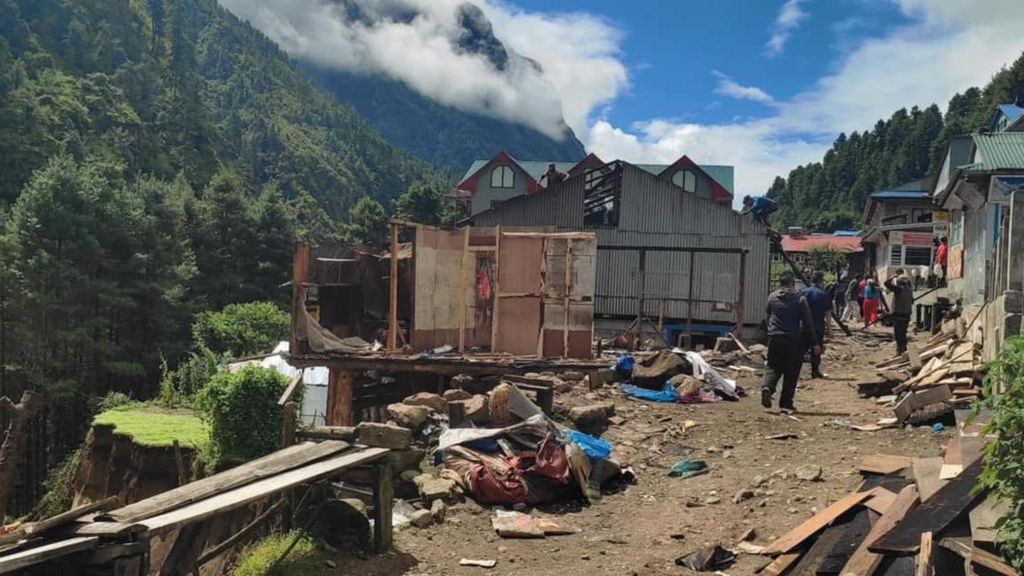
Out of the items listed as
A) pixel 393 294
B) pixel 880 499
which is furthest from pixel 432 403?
pixel 880 499

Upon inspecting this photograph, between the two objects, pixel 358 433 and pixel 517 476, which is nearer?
pixel 358 433

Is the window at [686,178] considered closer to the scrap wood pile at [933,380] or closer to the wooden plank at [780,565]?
the scrap wood pile at [933,380]

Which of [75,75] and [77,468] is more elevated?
[75,75]

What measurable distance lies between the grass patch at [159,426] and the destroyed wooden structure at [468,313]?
7.84 feet

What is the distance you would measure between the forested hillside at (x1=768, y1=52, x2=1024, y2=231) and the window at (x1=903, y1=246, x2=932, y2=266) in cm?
4215

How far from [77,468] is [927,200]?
114ft

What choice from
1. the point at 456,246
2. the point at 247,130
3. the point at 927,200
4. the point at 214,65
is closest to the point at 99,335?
the point at 456,246

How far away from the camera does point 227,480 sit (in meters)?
5.06

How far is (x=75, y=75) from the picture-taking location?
241ft

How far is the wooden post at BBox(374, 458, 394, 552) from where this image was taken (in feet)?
18.8

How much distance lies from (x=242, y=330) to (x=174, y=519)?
23.1 meters

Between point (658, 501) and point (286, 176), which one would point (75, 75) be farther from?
point (658, 501)

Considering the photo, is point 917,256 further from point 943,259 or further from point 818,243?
point 818,243

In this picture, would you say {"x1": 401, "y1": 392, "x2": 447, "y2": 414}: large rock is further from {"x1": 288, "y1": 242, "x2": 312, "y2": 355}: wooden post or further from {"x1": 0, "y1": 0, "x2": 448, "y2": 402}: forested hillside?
{"x1": 0, "y1": 0, "x2": 448, "y2": 402}: forested hillside
